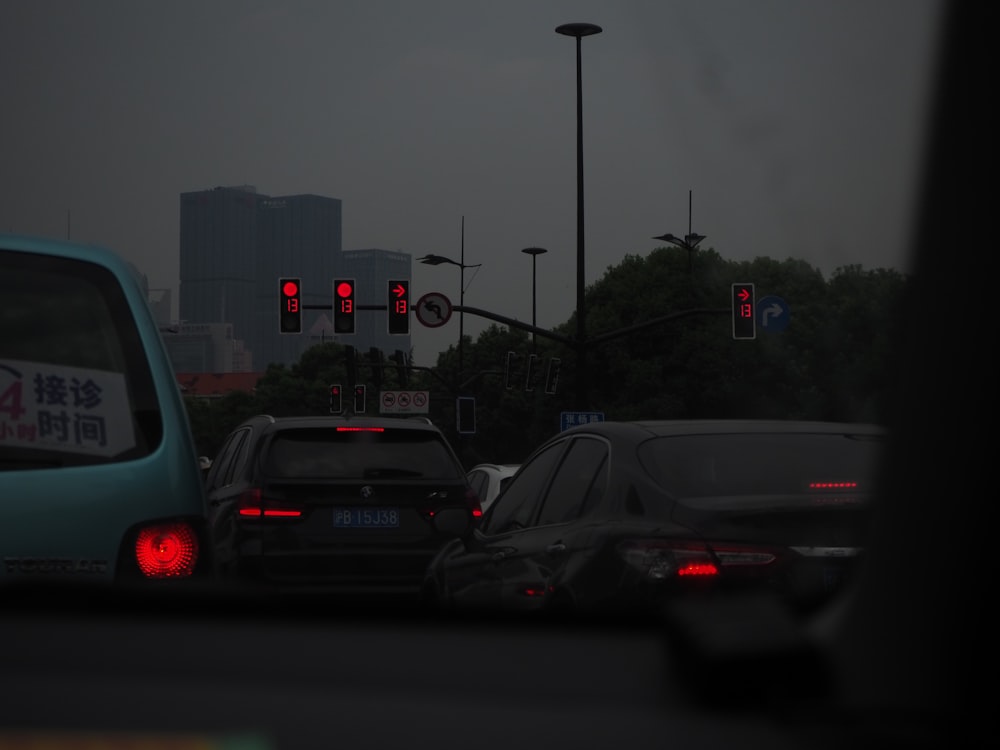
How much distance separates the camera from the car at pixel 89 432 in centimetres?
412

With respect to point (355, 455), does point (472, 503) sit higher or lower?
lower

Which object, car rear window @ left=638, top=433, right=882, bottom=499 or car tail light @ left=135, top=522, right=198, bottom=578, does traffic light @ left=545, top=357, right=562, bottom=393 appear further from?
car tail light @ left=135, top=522, right=198, bottom=578

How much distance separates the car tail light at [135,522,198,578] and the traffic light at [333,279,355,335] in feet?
88.7

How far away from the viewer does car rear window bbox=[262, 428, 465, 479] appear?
11086mm

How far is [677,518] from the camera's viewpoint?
182 inches

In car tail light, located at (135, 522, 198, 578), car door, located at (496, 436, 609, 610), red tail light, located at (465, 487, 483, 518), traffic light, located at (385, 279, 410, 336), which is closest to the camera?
car tail light, located at (135, 522, 198, 578)

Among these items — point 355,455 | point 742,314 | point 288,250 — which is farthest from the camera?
point 288,250

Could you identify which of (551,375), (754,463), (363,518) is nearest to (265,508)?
(363,518)

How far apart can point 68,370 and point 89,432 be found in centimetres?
19

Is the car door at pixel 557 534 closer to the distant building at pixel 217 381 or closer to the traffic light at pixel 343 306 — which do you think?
the traffic light at pixel 343 306

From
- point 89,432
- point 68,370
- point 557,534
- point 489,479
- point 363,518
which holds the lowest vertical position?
point 489,479

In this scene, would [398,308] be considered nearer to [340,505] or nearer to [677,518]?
[340,505]

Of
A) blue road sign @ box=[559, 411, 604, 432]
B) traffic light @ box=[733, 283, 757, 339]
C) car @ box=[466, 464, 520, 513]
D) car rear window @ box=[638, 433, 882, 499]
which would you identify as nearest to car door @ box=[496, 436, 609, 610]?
car rear window @ box=[638, 433, 882, 499]

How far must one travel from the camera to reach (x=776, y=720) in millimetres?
1869
